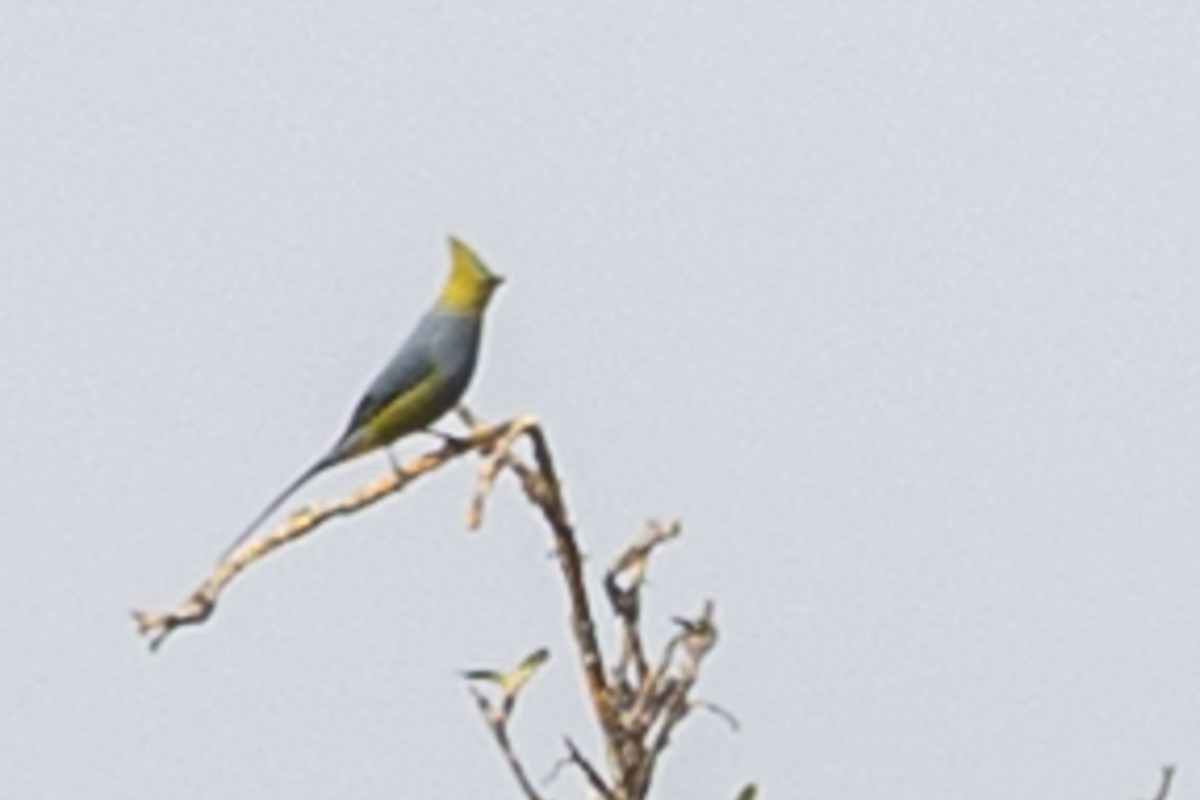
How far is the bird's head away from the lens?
1.30 m

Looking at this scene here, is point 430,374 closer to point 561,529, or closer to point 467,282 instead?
point 467,282

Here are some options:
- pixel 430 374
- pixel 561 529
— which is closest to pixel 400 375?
pixel 430 374

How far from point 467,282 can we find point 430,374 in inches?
3.2

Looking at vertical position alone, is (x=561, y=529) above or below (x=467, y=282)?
below

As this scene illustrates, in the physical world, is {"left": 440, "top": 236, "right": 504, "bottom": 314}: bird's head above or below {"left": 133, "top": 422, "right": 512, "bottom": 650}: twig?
above

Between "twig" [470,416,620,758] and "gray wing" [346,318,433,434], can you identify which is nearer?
"twig" [470,416,620,758]

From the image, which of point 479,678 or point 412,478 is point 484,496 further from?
point 479,678

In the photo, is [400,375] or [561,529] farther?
[400,375]

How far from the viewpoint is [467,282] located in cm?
132

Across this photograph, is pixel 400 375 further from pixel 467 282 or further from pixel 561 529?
pixel 561 529

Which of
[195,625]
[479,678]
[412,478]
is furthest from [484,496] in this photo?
[479,678]

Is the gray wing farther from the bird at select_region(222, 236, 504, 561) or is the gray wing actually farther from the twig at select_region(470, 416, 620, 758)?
the twig at select_region(470, 416, 620, 758)

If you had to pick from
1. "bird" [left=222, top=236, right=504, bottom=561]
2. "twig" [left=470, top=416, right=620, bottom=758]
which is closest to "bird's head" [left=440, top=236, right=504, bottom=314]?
"bird" [left=222, top=236, right=504, bottom=561]

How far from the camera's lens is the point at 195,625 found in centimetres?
91
